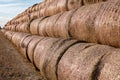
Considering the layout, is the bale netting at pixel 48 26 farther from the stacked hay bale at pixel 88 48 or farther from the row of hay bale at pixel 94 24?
the stacked hay bale at pixel 88 48

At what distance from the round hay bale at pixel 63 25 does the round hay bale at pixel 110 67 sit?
2.61m

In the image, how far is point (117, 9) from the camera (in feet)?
11.5

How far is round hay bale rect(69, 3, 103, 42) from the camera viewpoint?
437cm

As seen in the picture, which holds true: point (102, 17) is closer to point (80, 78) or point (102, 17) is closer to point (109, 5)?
point (109, 5)

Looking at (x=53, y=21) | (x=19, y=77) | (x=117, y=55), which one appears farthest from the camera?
(x=53, y=21)

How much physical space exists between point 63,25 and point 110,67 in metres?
3.19

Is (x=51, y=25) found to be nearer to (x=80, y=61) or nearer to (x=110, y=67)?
(x=80, y=61)

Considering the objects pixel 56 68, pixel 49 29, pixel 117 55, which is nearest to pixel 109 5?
pixel 117 55

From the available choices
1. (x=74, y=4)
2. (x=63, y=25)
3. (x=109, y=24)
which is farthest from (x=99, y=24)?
(x=74, y=4)

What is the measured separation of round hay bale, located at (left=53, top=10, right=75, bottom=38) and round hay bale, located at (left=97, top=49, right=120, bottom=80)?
A: 261 cm

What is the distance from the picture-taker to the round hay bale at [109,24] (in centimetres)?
350

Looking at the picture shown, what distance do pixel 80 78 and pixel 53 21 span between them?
12.5ft

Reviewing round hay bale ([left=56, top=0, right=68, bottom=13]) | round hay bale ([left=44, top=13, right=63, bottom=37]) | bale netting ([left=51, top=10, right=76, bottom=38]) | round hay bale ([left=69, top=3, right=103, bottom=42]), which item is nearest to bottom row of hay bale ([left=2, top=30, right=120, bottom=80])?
round hay bale ([left=69, top=3, right=103, bottom=42])

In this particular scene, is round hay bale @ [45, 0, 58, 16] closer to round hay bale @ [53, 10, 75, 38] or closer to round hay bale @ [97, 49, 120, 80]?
round hay bale @ [53, 10, 75, 38]
